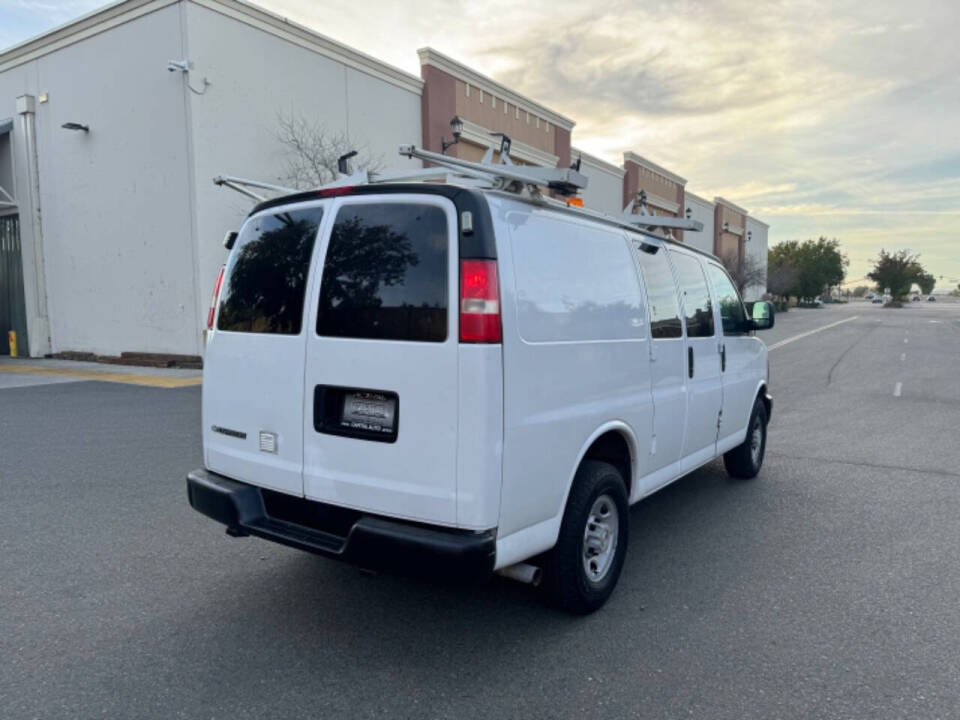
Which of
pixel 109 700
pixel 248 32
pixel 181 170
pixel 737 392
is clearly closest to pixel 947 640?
pixel 737 392

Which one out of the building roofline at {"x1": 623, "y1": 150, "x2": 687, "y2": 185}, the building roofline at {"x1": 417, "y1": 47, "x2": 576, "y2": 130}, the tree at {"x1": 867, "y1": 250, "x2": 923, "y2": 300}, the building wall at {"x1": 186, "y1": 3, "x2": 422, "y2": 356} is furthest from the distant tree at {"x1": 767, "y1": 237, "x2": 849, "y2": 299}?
the building wall at {"x1": 186, "y1": 3, "x2": 422, "y2": 356}

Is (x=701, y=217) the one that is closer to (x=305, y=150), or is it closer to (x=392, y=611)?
(x=305, y=150)

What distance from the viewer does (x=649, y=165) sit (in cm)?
3734

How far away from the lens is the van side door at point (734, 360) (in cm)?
536

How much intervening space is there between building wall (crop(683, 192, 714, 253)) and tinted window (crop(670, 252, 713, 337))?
37.8m

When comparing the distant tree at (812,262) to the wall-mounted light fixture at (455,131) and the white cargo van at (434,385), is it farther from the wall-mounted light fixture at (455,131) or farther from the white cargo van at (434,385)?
the white cargo van at (434,385)

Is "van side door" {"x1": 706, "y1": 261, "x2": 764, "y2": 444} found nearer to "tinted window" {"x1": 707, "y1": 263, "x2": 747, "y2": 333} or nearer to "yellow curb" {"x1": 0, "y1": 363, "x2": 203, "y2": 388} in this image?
"tinted window" {"x1": 707, "y1": 263, "x2": 747, "y2": 333}

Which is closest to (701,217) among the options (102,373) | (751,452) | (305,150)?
(305,150)

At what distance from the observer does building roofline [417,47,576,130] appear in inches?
792

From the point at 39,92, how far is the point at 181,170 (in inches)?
242

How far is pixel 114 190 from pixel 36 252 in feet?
12.5

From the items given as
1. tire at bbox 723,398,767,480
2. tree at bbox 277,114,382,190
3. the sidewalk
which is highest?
tree at bbox 277,114,382,190

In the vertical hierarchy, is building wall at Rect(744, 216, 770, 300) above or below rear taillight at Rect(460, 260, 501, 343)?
above

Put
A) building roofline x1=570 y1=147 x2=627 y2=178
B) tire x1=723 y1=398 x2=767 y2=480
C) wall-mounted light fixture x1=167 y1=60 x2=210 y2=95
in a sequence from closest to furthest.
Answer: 1. tire x1=723 y1=398 x2=767 y2=480
2. wall-mounted light fixture x1=167 y1=60 x2=210 y2=95
3. building roofline x1=570 y1=147 x2=627 y2=178
